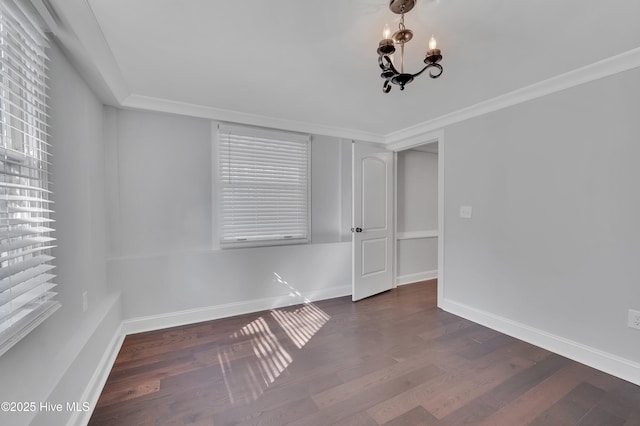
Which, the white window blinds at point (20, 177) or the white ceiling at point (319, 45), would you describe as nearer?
the white window blinds at point (20, 177)

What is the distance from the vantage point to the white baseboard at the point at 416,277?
434 cm

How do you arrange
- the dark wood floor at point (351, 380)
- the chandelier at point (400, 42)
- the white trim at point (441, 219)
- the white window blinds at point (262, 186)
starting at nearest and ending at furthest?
the chandelier at point (400, 42) → the dark wood floor at point (351, 380) → the white window blinds at point (262, 186) → the white trim at point (441, 219)

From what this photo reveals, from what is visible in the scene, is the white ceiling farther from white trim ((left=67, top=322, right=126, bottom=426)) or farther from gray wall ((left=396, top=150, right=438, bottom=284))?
white trim ((left=67, top=322, right=126, bottom=426))

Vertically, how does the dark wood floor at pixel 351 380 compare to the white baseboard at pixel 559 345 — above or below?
below

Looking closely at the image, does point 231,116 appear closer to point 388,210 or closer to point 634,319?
point 388,210

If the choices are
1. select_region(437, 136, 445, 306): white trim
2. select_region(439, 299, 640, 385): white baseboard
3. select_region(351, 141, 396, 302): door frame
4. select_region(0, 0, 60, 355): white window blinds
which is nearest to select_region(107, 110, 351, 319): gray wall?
select_region(351, 141, 396, 302): door frame

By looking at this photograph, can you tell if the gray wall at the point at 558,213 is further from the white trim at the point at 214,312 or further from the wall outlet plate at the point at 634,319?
the white trim at the point at 214,312

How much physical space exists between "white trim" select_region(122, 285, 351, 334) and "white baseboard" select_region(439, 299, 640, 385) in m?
1.71

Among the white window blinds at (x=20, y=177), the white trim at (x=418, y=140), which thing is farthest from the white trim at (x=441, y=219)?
the white window blinds at (x=20, y=177)

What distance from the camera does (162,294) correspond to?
2799mm

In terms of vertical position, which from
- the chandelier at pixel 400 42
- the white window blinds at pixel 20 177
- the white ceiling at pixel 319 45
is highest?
the white ceiling at pixel 319 45

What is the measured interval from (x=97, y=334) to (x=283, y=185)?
218cm

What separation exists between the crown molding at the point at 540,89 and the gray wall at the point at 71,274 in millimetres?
3397

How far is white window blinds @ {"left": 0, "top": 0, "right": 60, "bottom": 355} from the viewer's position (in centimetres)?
107
